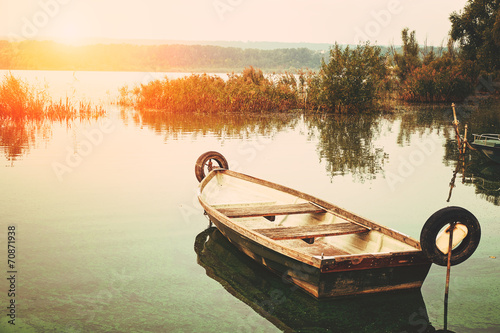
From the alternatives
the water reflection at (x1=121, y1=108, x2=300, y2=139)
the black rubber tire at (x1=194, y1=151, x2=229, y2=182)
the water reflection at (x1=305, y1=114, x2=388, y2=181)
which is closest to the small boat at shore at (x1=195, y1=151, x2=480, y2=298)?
the black rubber tire at (x1=194, y1=151, x2=229, y2=182)

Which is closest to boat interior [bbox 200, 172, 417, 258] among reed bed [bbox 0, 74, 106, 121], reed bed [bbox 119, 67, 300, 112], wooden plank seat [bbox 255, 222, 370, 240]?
wooden plank seat [bbox 255, 222, 370, 240]

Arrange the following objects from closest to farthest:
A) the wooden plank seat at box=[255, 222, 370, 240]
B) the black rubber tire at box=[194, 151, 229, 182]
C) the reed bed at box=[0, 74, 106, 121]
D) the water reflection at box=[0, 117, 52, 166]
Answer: the wooden plank seat at box=[255, 222, 370, 240] → the black rubber tire at box=[194, 151, 229, 182] → the water reflection at box=[0, 117, 52, 166] → the reed bed at box=[0, 74, 106, 121]

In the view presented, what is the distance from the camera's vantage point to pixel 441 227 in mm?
5809

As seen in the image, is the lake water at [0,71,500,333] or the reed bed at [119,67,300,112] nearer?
the lake water at [0,71,500,333]

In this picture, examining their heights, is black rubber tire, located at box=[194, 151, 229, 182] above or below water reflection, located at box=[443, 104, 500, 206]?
above

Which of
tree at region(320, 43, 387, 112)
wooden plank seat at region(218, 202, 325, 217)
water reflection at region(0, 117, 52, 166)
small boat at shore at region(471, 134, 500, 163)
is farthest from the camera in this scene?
tree at region(320, 43, 387, 112)

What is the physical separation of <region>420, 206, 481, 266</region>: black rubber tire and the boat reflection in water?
665mm

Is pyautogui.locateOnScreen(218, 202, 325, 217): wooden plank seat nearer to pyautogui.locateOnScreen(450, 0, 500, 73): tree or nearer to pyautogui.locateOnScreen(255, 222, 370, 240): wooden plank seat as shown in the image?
pyautogui.locateOnScreen(255, 222, 370, 240): wooden plank seat

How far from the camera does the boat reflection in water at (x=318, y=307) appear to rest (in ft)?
18.7

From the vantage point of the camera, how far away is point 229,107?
29344 mm

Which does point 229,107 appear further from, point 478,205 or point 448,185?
point 478,205

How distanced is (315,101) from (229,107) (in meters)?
5.02

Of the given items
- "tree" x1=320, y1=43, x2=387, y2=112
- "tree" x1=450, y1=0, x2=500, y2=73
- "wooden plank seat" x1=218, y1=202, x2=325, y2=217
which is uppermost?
"tree" x1=450, y1=0, x2=500, y2=73

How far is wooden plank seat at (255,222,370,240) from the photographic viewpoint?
6.77m
